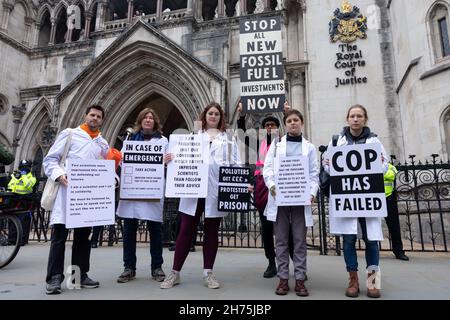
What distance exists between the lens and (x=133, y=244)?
3963mm

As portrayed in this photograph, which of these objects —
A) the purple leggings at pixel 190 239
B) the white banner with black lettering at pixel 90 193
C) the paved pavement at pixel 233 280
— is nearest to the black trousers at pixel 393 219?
the paved pavement at pixel 233 280

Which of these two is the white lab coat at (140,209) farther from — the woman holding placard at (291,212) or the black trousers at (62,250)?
the woman holding placard at (291,212)

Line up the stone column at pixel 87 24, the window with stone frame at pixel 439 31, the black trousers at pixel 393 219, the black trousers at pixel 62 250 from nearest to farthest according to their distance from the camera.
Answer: the black trousers at pixel 62 250, the black trousers at pixel 393 219, the window with stone frame at pixel 439 31, the stone column at pixel 87 24

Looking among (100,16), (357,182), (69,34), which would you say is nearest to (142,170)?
(357,182)

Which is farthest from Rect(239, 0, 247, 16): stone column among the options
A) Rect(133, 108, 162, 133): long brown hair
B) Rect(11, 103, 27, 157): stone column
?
Rect(133, 108, 162, 133): long brown hair

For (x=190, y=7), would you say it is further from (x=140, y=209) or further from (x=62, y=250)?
(x=62, y=250)

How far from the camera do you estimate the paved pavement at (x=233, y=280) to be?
3201 millimetres

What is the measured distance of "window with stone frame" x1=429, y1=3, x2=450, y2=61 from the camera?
979 centimetres

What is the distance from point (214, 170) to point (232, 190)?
0.38 meters

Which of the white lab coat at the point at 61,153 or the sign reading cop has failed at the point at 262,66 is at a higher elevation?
the sign reading cop has failed at the point at 262,66

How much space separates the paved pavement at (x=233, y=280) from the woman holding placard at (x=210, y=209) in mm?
219

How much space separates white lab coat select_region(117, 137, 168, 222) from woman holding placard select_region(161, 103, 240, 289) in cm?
40

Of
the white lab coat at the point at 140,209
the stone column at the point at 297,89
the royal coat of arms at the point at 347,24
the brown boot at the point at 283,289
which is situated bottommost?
the brown boot at the point at 283,289
